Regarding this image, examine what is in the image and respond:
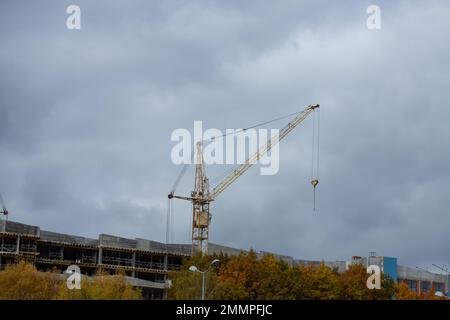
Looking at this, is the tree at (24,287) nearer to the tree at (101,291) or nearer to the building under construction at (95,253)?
the tree at (101,291)

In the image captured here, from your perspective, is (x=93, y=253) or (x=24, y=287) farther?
(x=93, y=253)

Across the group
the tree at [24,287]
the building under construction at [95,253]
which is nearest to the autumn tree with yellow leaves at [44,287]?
the tree at [24,287]

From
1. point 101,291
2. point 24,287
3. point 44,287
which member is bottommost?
point 101,291

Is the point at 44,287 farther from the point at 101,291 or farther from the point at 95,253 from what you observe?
the point at 95,253

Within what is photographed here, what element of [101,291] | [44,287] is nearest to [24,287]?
[44,287]

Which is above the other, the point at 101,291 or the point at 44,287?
the point at 44,287

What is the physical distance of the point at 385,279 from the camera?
170500mm
